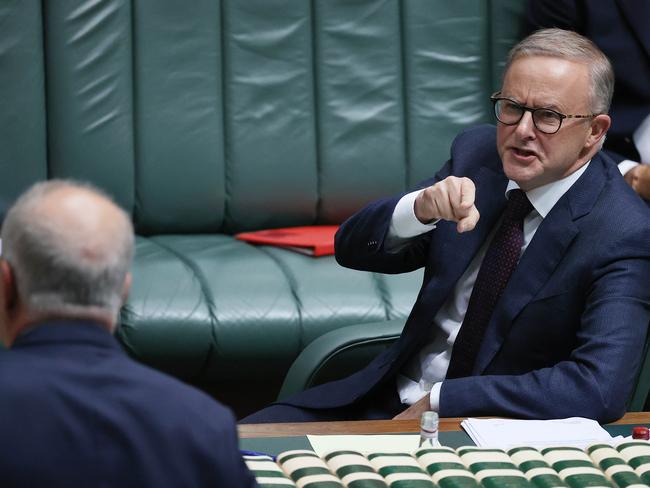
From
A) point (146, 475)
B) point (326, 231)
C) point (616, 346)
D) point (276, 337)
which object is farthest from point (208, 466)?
point (326, 231)

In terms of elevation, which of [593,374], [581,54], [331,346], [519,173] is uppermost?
[581,54]

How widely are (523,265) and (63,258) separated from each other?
1.25m

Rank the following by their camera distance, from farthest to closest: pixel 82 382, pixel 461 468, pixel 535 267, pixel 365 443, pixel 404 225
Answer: pixel 404 225 < pixel 535 267 < pixel 365 443 < pixel 461 468 < pixel 82 382

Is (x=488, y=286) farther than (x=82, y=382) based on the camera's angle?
Yes

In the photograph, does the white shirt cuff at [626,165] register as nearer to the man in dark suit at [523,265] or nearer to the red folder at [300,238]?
the red folder at [300,238]

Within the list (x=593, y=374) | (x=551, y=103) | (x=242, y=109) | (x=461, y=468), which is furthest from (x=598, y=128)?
(x=242, y=109)

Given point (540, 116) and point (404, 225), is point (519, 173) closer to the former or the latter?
point (540, 116)

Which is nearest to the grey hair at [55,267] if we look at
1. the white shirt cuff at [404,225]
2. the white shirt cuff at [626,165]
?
the white shirt cuff at [404,225]

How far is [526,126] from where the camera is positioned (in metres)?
2.32

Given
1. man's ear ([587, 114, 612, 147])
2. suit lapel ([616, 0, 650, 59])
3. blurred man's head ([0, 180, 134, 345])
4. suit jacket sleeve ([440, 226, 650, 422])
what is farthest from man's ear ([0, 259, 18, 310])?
suit lapel ([616, 0, 650, 59])

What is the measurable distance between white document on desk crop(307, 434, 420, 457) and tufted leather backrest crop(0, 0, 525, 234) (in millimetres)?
2152

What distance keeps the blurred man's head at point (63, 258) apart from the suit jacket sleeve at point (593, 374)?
980 millimetres

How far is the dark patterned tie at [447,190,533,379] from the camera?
2.32 metres

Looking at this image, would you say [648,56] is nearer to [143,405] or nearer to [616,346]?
[616,346]
